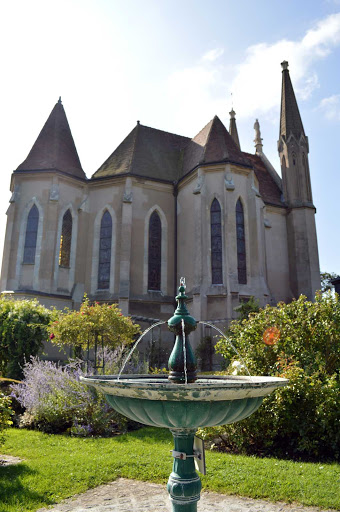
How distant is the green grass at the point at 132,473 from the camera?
466 centimetres

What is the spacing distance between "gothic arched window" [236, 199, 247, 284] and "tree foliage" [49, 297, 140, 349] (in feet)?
31.5

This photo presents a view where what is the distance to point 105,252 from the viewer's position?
22.5m

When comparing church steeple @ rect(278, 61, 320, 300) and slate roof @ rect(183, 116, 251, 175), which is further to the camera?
church steeple @ rect(278, 61, 320, 300)

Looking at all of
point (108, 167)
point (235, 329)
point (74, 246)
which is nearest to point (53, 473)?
point (235, 329)

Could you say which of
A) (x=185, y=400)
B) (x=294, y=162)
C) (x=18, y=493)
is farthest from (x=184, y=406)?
(x=294, y=162)

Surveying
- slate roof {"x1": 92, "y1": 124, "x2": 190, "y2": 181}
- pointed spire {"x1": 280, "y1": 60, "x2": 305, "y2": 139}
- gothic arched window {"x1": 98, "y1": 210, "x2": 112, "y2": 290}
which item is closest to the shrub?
gothic arched window {"x1": 98, "y1": 210, "x2": 112, "y2": 290}

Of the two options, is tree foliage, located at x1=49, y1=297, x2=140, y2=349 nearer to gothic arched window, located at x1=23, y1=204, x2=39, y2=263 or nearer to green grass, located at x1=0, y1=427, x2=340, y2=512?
green grass, located at x1=0, y1=427, x2=340, y2=512

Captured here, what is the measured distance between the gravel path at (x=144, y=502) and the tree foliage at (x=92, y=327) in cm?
714

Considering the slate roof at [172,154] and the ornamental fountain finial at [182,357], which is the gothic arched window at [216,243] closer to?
the slate roof at [172,154]

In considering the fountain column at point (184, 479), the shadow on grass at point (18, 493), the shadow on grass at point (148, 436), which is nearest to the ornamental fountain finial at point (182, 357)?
the fountain column at point (184, 479)

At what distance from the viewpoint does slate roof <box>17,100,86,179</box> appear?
2269cm

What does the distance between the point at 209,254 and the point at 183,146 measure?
35.6 ft

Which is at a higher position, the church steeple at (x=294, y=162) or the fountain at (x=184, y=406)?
the church steeple at (x=294, y=162)

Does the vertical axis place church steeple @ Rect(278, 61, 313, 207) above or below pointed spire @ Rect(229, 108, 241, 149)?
below
